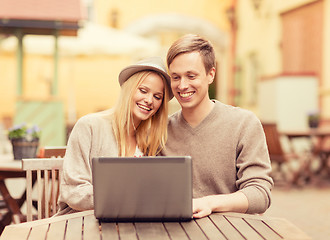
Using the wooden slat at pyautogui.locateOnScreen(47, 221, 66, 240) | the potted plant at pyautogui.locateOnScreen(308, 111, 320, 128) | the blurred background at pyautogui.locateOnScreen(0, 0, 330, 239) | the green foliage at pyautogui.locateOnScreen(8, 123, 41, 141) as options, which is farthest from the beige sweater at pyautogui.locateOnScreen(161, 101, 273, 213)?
the potted plant at pyautogui.locateOnScreen(308, 111, 320, 128)

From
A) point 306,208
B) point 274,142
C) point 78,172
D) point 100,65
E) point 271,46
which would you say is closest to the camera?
point 78,172

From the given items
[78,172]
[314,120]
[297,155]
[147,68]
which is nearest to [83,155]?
[78,172]

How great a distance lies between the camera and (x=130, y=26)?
15.9 metres

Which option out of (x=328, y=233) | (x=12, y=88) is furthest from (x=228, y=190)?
(x=12, y=88)

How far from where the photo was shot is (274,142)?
7.91 metres

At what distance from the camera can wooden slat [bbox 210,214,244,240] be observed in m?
2.04

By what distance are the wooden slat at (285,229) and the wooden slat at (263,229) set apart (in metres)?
Answer: 0.02

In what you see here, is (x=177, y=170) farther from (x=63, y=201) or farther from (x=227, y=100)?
(x=227, y=100)

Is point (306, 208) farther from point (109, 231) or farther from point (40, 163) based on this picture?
point (109, 231)

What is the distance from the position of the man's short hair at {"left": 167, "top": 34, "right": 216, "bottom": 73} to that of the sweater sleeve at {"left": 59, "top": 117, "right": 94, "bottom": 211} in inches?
21.4

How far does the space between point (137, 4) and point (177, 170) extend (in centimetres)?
1446

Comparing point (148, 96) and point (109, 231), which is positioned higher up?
point (148, 96)

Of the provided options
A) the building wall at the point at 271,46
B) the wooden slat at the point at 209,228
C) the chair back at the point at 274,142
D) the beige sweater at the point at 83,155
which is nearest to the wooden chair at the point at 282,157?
the chair back at the point at 274,142

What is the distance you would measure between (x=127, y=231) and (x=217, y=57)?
25.3ft
